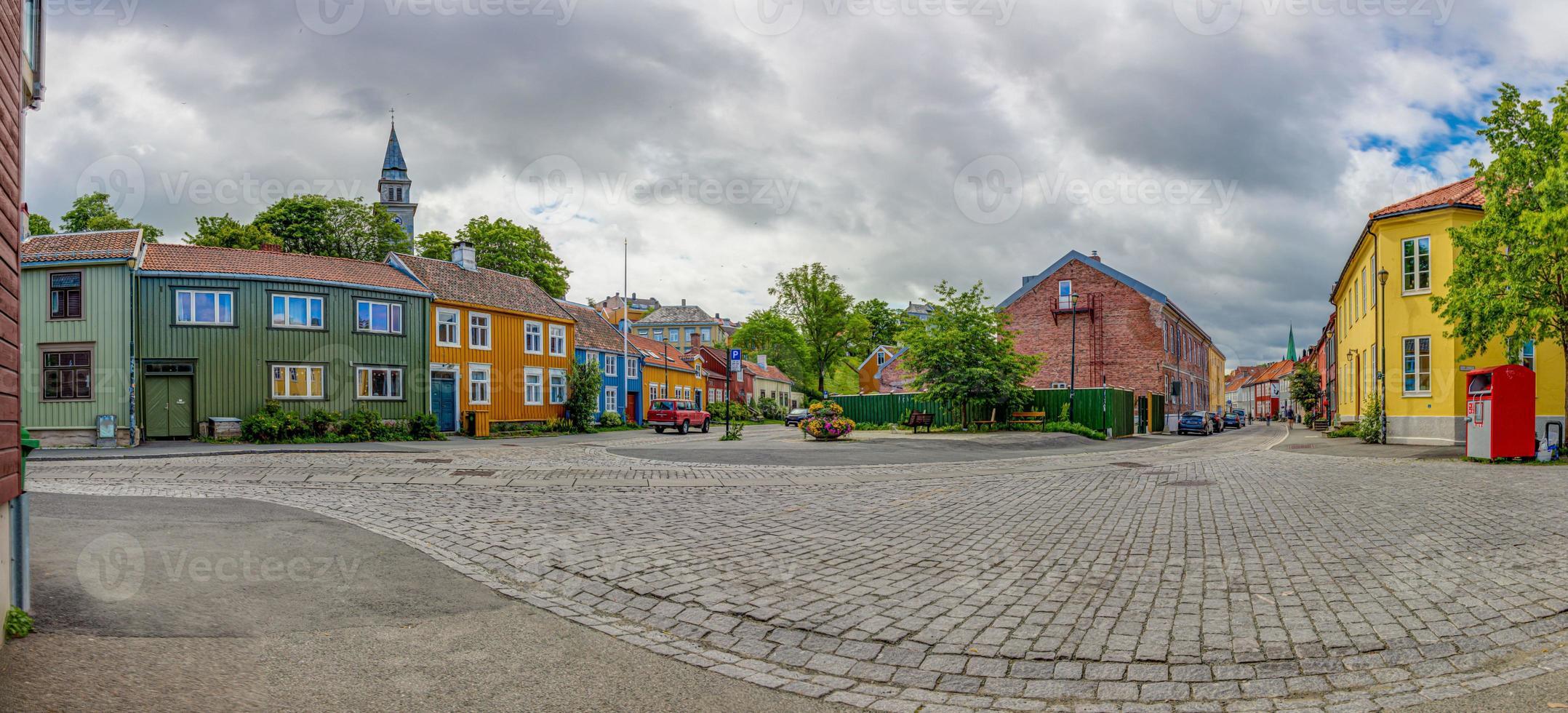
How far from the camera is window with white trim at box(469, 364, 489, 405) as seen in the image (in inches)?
1348

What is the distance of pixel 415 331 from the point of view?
31.6 meters

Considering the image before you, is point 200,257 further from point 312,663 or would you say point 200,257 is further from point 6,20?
point 312,663

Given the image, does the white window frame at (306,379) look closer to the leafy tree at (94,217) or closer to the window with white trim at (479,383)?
the window with white trim at (479,383)

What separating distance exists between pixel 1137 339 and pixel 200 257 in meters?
39.5

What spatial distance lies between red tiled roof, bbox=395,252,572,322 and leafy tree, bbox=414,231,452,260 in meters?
13.1

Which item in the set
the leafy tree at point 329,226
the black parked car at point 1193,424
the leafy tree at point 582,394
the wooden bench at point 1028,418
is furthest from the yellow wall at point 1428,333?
the leafy tree at point 329,226

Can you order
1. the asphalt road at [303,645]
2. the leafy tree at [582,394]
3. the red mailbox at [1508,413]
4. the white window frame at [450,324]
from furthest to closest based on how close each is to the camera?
the leafy tree at [582,394], the white window frame at [450,324], the red mailbox at [1508,413], the asphalt road at [303,645]

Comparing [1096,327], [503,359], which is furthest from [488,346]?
[1096,327]

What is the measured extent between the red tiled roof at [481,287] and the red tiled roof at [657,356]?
32.2 ft

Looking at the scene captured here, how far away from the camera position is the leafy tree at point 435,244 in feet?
170

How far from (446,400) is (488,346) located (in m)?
3.03

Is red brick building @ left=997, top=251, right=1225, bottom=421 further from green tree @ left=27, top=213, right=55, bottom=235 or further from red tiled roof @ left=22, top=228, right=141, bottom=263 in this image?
green tree @ left=27, top=213, right=55, bottom=235

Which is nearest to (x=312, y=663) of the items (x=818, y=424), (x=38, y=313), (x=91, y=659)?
(x=91, y=659)

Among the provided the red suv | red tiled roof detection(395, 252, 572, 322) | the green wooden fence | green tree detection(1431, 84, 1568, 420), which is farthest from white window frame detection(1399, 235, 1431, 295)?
red tiled roof detection(395, 252, 572, 322)
